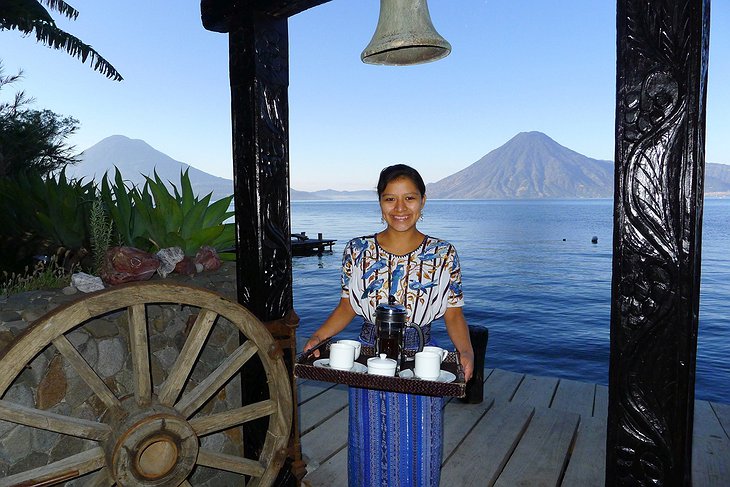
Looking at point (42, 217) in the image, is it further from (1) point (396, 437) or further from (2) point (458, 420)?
(2) point (458, 420)

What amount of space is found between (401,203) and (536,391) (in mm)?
4095

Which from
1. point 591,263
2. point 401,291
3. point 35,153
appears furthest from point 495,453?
point 591,263

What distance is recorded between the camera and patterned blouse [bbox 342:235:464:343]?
2.45m

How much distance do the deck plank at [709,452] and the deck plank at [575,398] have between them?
1063mm

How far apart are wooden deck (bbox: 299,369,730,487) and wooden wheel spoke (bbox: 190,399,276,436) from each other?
0.83 metres

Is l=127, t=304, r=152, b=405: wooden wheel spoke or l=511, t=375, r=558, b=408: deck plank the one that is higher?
l=127, t=304, r=152, b=405: wooden wheel spoke

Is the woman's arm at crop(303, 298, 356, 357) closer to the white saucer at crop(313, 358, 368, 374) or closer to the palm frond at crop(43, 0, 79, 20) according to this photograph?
the white saucer at crop(313, 358, 368, 374)

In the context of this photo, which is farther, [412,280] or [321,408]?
[321,408]

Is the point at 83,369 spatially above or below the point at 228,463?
above

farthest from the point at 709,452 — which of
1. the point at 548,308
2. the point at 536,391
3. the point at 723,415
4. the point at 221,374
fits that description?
the point at 548,308

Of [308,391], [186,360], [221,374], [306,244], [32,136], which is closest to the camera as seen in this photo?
[186,360]

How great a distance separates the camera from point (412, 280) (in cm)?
246

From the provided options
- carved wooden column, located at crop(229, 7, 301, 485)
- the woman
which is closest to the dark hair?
the woman

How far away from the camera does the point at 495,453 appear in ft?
11.9
